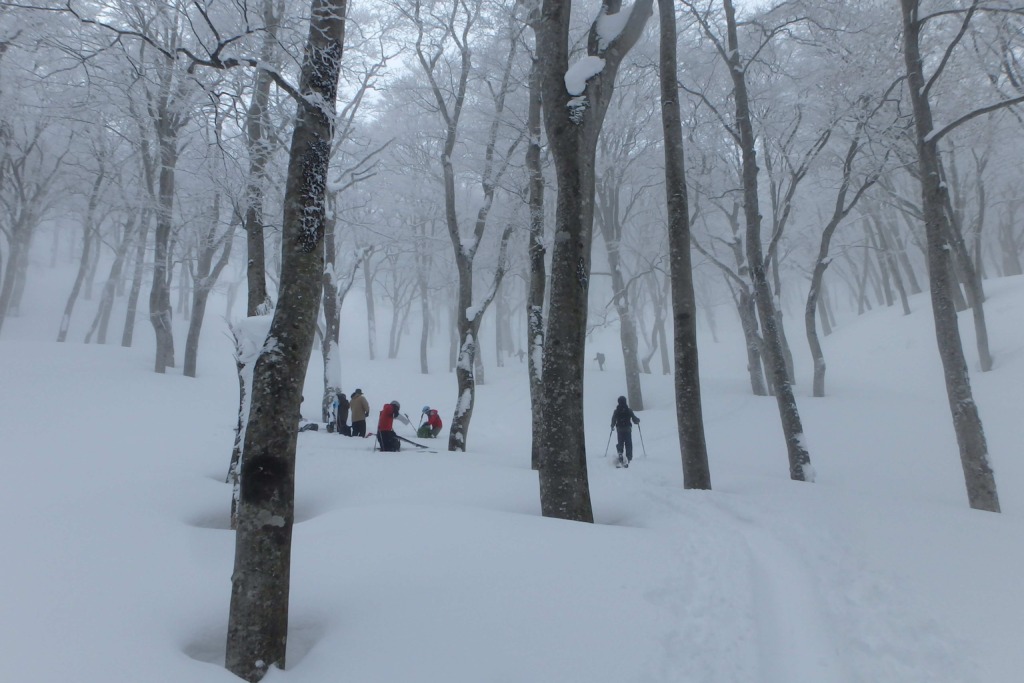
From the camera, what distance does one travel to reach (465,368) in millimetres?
12320

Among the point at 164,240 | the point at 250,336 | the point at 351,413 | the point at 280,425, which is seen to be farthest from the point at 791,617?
the point at 164,240

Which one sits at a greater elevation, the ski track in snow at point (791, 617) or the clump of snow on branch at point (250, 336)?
the clump of snow on branch at point (250, 336)

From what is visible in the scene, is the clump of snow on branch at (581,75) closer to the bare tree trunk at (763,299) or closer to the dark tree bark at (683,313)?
the dark tree bark at (683,313)

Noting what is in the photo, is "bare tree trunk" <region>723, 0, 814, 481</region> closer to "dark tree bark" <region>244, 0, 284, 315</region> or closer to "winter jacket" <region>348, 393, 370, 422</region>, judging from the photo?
"dark tree bark" <region>244, 0, 284, 315</region>

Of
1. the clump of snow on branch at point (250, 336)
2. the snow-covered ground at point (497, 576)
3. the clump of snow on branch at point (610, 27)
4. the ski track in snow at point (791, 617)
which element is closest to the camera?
the snow-covered ground at point (497, 576)

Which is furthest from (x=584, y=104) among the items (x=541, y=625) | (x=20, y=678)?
(x=20, y=678)

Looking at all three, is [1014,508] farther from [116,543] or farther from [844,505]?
[116,543]

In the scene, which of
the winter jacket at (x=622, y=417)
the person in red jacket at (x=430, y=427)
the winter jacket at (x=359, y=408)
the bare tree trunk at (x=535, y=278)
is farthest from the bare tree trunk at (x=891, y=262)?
the winter jacket at (x=359, y=408)

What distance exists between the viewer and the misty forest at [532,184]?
3.92 metres

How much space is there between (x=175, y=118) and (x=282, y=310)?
1574 cm

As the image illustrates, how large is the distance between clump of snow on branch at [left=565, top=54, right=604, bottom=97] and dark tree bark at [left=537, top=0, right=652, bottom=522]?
0.02m

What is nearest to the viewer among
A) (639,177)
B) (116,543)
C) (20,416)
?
(116,543)

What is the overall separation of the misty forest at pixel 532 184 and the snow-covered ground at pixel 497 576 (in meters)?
0.16

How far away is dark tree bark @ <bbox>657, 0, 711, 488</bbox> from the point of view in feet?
25.4
